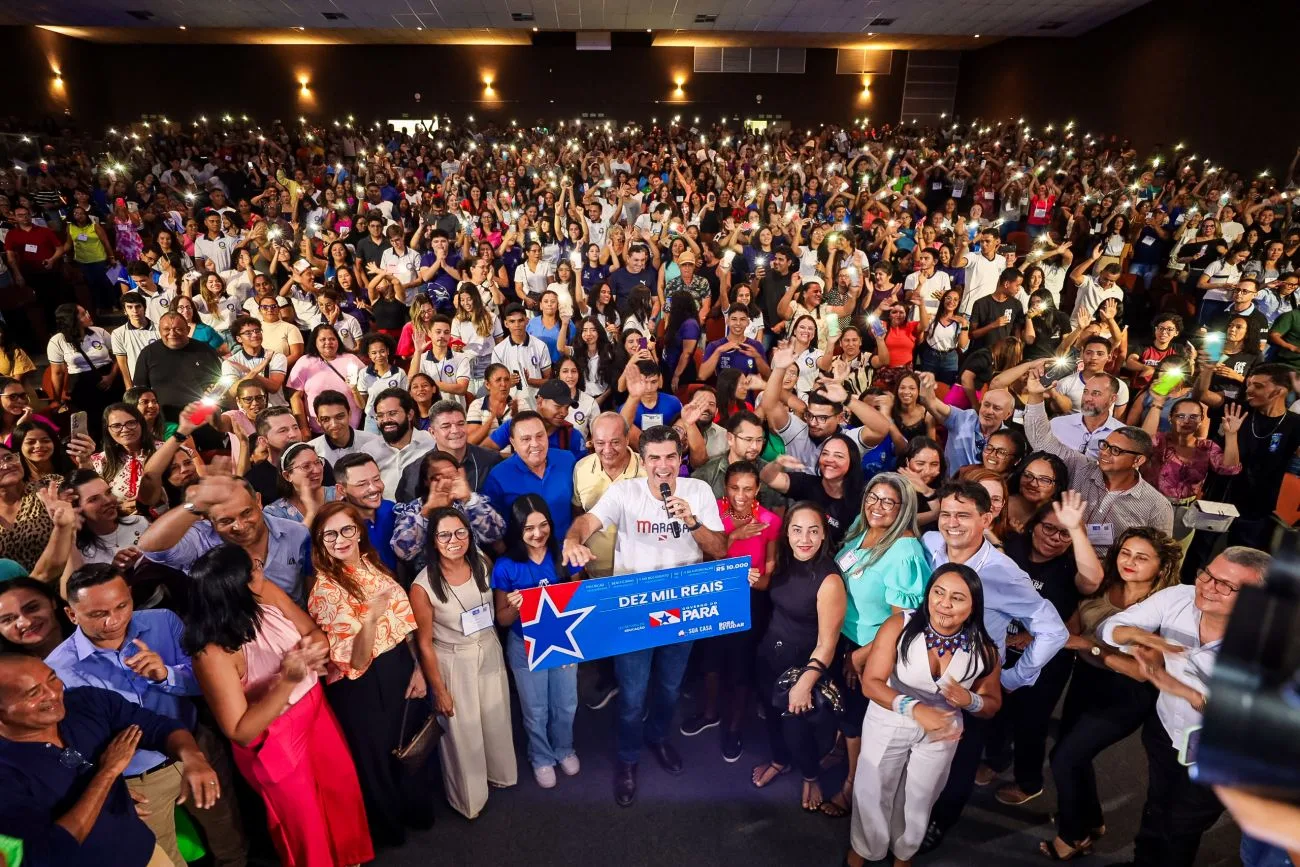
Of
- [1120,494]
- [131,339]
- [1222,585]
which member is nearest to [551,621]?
[1222,585]

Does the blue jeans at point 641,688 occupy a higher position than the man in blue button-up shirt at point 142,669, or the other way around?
the man in blue button-up shirt at point 142,669

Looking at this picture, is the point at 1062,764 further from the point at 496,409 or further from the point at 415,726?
the point at 496,409

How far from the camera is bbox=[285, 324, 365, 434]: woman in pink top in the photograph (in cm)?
459

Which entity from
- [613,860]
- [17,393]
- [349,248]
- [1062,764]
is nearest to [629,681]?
[613,860]

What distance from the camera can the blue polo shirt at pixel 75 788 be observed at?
5.49ft

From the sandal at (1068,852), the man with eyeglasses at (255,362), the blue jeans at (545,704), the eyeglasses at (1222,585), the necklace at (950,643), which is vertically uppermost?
the man with eyeglasses at (255,362)

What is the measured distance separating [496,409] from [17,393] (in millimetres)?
2691

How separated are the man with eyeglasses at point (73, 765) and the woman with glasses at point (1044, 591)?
3143 mm

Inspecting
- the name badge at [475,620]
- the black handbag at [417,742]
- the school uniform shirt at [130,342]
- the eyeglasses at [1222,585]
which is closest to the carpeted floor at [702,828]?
the black handbag at [417,742]

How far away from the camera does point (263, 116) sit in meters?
20.6

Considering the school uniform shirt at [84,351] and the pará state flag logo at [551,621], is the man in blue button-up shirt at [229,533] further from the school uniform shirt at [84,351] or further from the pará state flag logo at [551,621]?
the school uniform shirt at [84,351]

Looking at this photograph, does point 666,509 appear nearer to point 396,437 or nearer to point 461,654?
point 461,654

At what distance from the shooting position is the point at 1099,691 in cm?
260

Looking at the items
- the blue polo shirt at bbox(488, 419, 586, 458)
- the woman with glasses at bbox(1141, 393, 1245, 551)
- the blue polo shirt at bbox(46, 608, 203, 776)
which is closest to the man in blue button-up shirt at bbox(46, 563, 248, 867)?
the blue polo shirt at bbox(46, 608, 203, 776)
